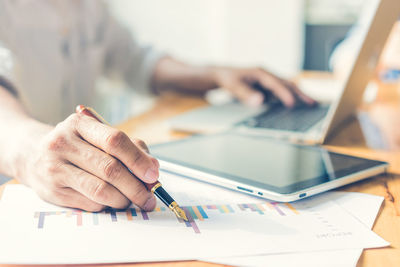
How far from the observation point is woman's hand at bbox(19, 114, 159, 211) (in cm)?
45

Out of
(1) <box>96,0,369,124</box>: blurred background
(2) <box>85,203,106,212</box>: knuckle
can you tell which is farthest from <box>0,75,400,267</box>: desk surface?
(1) <box>96,0,369,124</box>: blurred background

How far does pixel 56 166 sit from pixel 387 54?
1.07m

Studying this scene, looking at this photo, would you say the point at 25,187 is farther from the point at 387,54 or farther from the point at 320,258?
the point at 387,54

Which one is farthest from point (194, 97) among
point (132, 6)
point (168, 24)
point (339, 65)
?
point (168, 24)

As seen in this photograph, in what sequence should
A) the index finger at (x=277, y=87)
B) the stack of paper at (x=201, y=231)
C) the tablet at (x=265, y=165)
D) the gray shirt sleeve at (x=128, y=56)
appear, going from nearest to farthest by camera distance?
1. the stack of paper at (x=201, y=231)
2. the tablet at (x=265, y=165)
3. the index finger at (x=277, y=87)
4. the gray shirt sleeve at (x=128, y=56)

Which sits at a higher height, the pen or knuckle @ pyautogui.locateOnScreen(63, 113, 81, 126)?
knuckle @ pyautogui.locateOnScreen(63, 113, 81, 126)

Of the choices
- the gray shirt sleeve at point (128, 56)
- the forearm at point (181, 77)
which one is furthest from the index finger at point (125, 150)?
the gray shirt sleeve at point (128, 56)

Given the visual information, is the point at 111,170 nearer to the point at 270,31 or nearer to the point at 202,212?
the point at 202,212

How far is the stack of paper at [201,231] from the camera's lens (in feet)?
1.25

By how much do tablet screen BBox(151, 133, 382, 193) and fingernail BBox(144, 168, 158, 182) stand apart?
0.12m

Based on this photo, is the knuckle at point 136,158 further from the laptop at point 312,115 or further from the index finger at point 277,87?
the index finger at point 277,87

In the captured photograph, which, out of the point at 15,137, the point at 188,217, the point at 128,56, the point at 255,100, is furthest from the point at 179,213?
the point at 128,56

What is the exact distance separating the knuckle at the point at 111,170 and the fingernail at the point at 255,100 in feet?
2.19

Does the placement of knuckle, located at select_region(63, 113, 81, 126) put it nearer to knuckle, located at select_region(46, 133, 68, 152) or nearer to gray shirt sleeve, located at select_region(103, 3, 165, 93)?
knuckle, located at select_region(46, 133, 68, 152)
